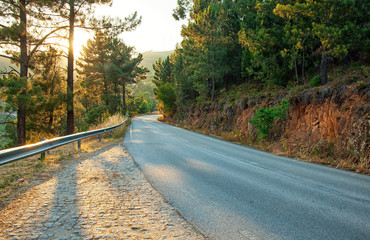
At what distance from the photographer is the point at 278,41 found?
1602 centimetres

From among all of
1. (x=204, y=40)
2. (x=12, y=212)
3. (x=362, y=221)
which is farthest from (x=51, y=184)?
(x=204, y=40)

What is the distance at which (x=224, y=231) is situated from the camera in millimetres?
2973

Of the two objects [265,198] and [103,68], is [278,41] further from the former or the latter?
[103,68]

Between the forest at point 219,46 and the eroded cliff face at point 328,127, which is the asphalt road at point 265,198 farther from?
the forest at point 219,46

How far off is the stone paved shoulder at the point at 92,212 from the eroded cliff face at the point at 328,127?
21.0ft

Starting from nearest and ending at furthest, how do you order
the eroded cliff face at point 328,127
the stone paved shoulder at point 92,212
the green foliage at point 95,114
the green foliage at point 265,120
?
the stone paved shoulder at point 92,212 < the eroded cliff face at point 328,127 < the green foliage at point 265,120 < the green foliage at point 95,114

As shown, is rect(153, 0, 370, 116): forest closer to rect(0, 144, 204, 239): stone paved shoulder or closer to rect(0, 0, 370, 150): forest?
rect(0, 0, 370, 150): forest

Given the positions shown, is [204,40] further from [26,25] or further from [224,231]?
[224,231]

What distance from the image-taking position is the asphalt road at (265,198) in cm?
303

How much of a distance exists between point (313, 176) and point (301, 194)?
185cm

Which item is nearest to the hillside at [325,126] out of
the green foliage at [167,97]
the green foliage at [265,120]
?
the green foliage at [265,120]

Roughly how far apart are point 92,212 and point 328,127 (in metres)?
9.46

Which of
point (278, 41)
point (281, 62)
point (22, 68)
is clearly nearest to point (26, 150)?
point (22, 68)

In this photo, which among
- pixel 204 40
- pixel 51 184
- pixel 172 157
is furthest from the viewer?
pixel 204 40
